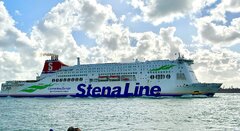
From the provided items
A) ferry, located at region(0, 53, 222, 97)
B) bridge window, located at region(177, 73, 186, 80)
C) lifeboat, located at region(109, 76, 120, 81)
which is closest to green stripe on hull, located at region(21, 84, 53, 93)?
ferry, located at region(0, 53, 222, 97)

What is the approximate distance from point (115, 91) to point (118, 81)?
11.0ft

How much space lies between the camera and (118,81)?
11219 centimetres

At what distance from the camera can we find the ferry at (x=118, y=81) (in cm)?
10406

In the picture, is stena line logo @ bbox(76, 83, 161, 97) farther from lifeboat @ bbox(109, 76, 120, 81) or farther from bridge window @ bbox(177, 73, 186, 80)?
bridge window @ bbox(177, 73, 186, 80)

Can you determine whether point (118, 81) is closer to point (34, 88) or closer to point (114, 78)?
point (114, 78)

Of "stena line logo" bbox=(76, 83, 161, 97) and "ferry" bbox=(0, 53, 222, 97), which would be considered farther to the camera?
"stena line logo" bbox=(76, 83, 161, 97)

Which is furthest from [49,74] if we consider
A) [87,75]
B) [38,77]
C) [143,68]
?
[143,68]

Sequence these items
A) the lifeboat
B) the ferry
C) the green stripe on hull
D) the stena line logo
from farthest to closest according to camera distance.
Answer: the green stripe on hull
the lifeboat
the stena line logo
the ferry

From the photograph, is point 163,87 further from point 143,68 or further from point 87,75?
point 87,75

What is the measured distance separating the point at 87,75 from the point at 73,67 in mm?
8096

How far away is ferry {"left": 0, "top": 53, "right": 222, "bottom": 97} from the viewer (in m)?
104

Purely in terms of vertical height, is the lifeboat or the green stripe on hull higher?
the lifeboat

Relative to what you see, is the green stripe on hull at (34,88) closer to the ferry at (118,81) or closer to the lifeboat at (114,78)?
the ferry at (118,81)

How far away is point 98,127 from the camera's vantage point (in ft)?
117
